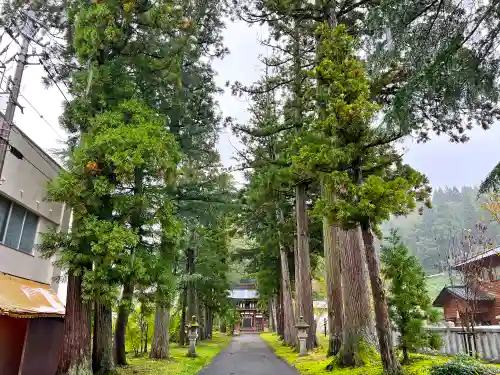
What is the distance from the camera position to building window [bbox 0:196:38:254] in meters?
9.99

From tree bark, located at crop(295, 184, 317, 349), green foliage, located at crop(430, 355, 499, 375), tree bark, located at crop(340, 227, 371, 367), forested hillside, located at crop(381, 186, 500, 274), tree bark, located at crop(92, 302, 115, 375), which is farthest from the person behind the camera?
forested hillside, located at crop(381, 186, 500, 274)

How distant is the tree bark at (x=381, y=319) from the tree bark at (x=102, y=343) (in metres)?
7.71

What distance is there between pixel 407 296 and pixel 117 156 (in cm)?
Answer: 762

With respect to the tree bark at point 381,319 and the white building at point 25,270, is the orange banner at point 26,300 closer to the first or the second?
the white building at point 25,270

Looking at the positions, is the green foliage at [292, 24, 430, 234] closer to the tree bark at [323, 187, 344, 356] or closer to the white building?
the tree bark at [323, 187, 344, 356]

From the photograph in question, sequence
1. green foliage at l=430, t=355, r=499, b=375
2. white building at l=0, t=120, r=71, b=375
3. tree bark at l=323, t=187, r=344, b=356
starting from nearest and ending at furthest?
1. green foliage at l=430, t=355, r=499, b=375
2. white building at l=0, t=120, r=71, b=375
3. tree bark at l=323, t=187, r=344, b=356

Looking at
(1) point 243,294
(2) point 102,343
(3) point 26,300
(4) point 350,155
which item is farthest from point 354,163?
(1) point 243,294

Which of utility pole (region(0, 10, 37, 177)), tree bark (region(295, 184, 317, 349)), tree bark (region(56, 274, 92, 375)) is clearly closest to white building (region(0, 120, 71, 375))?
tree bark (region(56, 274, 92, 375))

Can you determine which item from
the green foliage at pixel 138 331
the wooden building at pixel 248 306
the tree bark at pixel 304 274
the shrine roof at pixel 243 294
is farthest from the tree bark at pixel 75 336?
the shrine roof at pixel 243 294

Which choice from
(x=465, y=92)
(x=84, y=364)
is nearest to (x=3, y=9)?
(x=84, y=364)

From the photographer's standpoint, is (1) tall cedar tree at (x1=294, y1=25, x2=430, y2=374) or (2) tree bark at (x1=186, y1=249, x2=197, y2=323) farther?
(2) tree bark at (x1=186, y1=249, x2=197, y2=323)

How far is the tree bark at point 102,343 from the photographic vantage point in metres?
10.7

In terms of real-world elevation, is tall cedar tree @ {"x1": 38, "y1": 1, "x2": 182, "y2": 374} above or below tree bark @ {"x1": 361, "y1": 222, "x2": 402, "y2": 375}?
above

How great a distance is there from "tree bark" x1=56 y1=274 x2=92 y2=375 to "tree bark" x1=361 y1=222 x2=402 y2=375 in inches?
257
